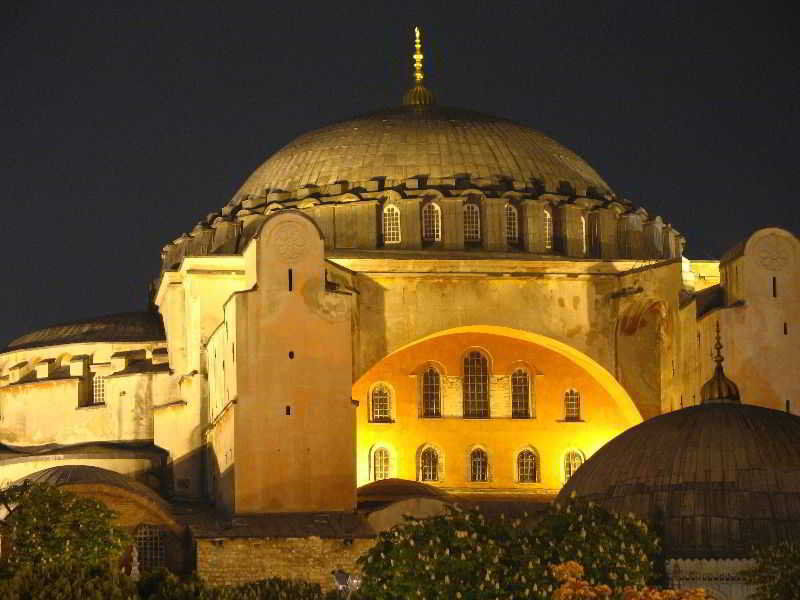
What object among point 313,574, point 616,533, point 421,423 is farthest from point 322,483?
point 616,533

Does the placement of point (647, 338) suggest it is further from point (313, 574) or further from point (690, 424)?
point (313, 574)

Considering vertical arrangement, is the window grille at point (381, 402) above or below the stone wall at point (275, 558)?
above

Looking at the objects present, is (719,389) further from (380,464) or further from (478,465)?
(380,464)

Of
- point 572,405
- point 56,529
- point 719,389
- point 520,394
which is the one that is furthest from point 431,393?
point 56,529

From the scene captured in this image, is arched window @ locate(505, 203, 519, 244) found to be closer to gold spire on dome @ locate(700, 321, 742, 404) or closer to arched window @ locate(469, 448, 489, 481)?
arched window @ locate(469, 448, 489, 481)

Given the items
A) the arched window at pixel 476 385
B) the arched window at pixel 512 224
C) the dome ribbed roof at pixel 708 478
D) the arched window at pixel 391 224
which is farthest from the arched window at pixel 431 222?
the dome ribbed roof at pixel 708 478

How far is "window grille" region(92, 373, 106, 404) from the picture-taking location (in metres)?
88.5

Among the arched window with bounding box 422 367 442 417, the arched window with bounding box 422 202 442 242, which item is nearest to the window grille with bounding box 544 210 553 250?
the arched window with bounding box 422 202 442 242

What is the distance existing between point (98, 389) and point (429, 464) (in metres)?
10.7

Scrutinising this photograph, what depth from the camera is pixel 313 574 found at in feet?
245

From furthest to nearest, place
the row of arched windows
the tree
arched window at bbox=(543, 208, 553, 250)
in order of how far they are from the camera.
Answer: arched window at bbox=(543, 208, 553, 250), the row of arched windows, the tree

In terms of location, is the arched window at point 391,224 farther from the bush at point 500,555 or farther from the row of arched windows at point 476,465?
the bush at point 500,555

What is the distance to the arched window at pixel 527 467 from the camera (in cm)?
8588

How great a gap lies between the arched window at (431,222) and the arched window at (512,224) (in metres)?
2.04
